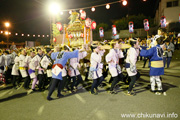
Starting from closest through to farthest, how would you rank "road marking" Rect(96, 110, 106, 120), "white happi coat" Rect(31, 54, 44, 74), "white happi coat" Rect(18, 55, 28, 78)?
"road marking" Rect(96, 110, 106, 120) < "white happi coat" Rect(31, 54, 44, 74) < "white happi coat" Rect(18, 55, 28, 78)

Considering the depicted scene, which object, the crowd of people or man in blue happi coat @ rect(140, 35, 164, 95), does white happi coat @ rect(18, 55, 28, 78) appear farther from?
man in blue happi coat @ rect(140, 35, 164, 95)

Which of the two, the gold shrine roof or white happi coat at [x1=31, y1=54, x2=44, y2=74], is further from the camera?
the gold shrine roof

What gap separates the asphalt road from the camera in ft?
10.5

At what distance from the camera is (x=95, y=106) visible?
378 cm

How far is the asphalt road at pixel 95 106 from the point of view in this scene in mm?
3211

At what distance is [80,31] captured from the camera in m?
17.0

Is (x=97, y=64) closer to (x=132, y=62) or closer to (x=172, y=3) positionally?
(x=132, y=62)

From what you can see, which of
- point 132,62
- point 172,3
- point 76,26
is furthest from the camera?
point 172,3

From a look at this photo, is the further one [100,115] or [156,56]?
[156,56]

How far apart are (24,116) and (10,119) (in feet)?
1.08

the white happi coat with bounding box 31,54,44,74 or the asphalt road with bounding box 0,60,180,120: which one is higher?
the white happi coat with bounding box 31,54,44,74

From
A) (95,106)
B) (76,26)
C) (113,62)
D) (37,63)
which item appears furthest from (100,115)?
(76,26)

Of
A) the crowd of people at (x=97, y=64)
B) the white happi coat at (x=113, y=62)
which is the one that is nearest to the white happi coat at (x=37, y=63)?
the crowd of people at (x=97, y=64)

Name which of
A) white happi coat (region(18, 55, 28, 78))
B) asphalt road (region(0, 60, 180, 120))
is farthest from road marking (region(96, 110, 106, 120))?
white happi coat (region(18, 55, 28, 78))
